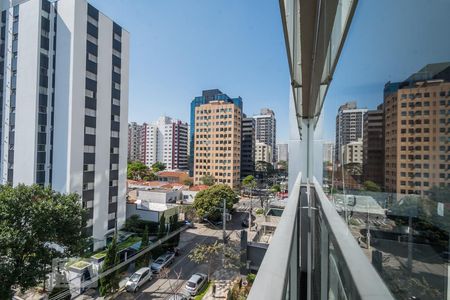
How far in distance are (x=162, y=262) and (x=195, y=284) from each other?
68.8 inches

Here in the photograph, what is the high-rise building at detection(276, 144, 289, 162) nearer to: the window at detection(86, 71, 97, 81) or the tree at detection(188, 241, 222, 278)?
the tree at detection(188, 241, 222, 278)

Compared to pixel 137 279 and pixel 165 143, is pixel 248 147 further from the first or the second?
pixel 137 279

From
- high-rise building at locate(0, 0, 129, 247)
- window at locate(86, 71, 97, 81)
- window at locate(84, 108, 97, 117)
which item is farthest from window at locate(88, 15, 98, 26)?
window at locate(84, 108, 97, 117)

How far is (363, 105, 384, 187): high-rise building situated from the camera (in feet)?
1.20

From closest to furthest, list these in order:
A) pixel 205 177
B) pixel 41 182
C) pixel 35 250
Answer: pixel 35 250, pixel 41 182, pixel 205 177

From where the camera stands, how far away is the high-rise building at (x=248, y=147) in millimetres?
20781

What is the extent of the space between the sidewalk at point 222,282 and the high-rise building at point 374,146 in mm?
5752

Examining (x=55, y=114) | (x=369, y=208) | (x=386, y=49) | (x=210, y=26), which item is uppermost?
(x=210, y=26)

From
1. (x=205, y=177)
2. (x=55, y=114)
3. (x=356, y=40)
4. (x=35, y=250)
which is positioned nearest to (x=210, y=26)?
(x=356, y=40)

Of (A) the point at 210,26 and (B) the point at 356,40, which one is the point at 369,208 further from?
(A) the point at 210,26

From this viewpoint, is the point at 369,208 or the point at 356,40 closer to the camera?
the point at 369,208

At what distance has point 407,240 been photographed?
0.86ft

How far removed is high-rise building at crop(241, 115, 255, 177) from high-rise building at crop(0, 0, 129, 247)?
45.4 ft

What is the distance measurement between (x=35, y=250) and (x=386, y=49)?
570cm
